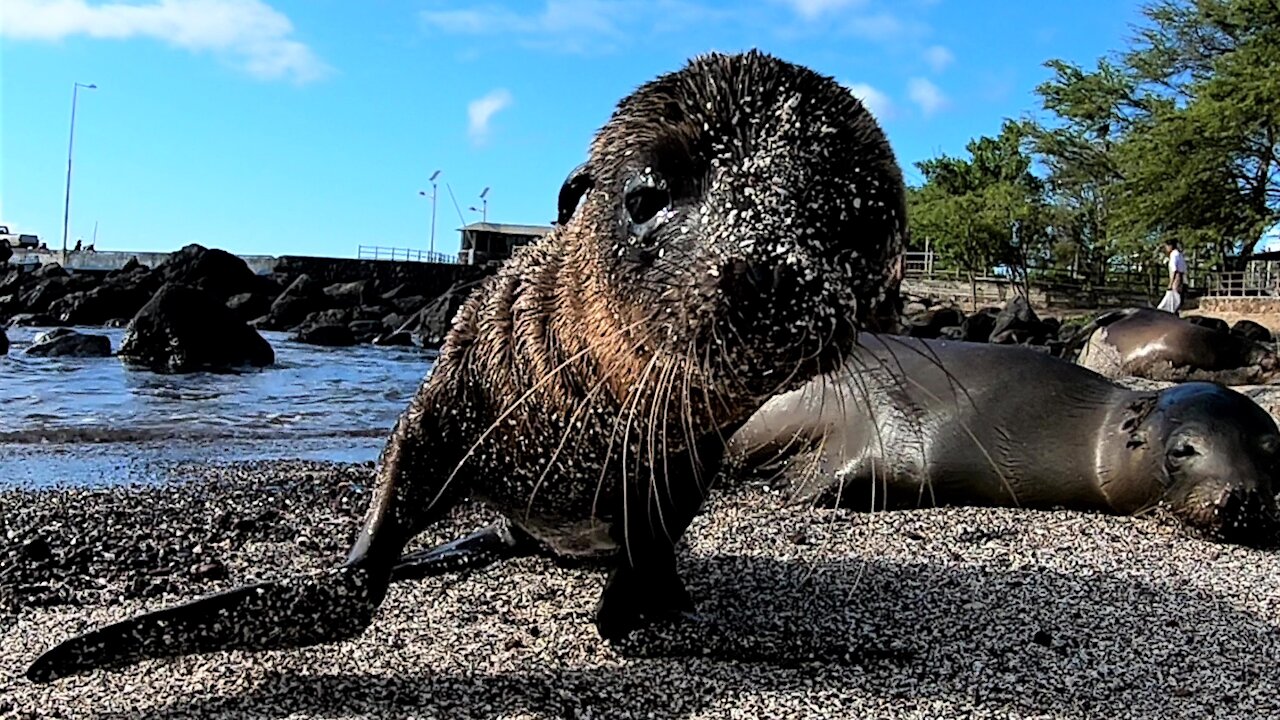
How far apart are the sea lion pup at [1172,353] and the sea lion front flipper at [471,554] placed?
32.4ft

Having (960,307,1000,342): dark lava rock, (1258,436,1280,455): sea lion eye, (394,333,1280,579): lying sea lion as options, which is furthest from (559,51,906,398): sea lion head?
(960,307,1000,342): dark lava rock

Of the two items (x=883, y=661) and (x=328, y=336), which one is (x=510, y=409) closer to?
(x=883, y=661)

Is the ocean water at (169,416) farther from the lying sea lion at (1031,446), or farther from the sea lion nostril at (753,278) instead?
the sea lion nostril at (753,278)

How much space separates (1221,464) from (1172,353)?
318 inches

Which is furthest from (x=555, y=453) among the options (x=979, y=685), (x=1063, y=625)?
(x=1063, y=625)

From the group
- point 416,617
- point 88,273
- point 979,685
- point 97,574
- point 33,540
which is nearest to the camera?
point 979,685

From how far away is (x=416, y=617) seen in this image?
3449mm

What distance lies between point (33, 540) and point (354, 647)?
2.05m

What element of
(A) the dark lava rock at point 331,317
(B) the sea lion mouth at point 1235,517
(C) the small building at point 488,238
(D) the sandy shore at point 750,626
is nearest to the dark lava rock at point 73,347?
(A) the dark lava rock at point 331,317

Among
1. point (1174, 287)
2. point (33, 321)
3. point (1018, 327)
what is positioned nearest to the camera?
point (1174, 287)

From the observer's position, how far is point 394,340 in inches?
1181

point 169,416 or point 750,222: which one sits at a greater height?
point 750,222

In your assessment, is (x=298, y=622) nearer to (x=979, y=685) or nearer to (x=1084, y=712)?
(x=979, y=685)

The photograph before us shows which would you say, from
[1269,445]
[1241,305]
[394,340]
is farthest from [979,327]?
[1269,445]
